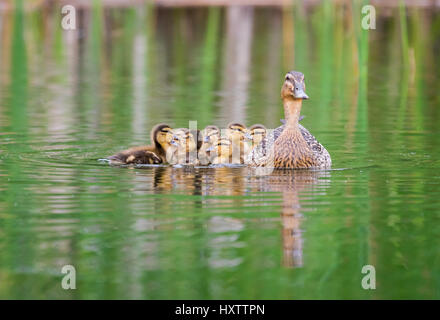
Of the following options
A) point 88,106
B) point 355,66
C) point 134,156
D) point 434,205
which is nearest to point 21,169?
point 134,156

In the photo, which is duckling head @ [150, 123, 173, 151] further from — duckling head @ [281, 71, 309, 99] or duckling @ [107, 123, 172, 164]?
duckling head @ [281, 71, 309, 99]

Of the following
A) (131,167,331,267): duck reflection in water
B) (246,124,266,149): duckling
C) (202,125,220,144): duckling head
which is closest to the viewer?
(131,167,331,267): duck reflection in water

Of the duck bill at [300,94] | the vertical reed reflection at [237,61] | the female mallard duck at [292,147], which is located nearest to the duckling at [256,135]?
the female mallard duck at [292,147]

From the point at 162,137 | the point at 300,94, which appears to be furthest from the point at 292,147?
the point at 162,137

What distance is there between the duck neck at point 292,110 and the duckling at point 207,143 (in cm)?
68

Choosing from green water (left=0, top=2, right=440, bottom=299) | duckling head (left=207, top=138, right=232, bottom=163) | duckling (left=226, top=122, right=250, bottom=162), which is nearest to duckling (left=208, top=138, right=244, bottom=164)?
duckling head (left=207, top=138, right=232, bottom=163)

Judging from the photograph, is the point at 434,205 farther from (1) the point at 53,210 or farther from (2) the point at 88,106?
(2) the point at 88,106

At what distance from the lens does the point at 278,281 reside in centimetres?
474

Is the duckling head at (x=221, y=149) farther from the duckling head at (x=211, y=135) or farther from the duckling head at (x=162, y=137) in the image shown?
the duckling head at (x=162, y=137)

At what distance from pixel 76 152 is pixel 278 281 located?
166 inches

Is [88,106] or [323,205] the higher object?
[88,106]

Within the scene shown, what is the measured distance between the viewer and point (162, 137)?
8500 mm

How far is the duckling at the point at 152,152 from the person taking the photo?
8.15m

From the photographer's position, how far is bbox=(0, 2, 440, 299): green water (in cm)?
480
